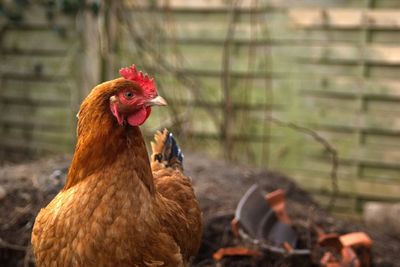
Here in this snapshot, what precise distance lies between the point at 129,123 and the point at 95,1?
436cm

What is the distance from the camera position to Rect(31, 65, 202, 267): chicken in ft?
7.58

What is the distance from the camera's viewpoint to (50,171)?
13.5ft

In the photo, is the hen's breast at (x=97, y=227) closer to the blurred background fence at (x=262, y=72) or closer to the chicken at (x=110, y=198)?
the chicken at (x=110, y=198)

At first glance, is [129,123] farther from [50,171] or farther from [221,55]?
[221,55]

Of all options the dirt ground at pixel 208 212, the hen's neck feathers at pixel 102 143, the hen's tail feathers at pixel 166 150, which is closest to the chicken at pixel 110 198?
the hen's neck feathers at pixel 102 143

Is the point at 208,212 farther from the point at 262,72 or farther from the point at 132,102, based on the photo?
the point at 262,72

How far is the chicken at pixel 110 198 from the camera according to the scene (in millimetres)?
2311

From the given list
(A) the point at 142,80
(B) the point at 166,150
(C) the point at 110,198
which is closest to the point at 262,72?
(B) the point at 166,150

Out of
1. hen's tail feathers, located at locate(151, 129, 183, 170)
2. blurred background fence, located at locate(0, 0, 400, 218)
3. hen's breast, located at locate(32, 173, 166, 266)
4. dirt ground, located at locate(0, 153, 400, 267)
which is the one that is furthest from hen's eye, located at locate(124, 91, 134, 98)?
blurred background fence, located at locate(0, 0, 400, 218)

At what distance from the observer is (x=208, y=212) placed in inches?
159

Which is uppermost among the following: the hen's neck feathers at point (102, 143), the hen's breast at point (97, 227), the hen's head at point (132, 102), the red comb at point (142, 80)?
the red comb at point (142, 80)

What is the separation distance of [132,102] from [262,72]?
3730 millimetres

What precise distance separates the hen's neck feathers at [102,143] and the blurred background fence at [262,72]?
10.0 feet

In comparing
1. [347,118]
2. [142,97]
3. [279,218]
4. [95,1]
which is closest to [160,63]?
[95,1]
